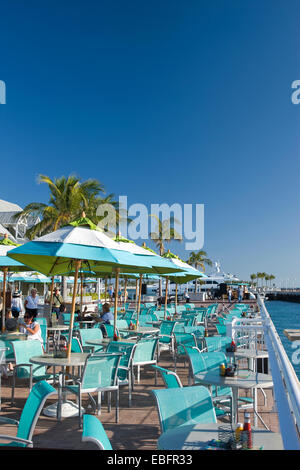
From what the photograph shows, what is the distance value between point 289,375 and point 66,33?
2263 centimetres

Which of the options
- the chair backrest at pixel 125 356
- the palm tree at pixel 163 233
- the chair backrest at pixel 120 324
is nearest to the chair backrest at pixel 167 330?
the chair backrest at pixel 120 324

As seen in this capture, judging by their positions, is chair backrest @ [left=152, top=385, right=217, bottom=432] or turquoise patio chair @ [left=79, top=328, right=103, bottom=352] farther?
turquoise patio chair @ [left=79, top=328, right=103, bottom=352]

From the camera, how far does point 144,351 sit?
7047mm

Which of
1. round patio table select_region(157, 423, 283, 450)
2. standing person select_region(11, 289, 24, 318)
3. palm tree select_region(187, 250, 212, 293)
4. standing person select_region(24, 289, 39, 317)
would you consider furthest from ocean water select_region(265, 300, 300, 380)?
palm tree select_region(187, 250, 212, 293)

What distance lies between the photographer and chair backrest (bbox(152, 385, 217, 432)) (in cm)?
336

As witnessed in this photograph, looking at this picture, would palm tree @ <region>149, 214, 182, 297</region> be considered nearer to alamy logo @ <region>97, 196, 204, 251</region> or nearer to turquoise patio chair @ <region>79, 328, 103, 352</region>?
alamy logo @ <region>97, 196, 204, 251</region>

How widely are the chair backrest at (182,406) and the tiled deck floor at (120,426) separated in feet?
4.86

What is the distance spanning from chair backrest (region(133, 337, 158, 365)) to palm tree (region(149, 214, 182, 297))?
1274 inches

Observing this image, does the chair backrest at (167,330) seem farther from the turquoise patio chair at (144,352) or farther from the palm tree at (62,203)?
the palm tree at (62,203)

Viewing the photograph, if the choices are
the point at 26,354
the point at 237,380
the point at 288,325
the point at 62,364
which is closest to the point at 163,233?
the point at 288,325

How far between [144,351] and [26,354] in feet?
6.34

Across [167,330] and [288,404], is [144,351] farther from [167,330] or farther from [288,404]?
[288,404]

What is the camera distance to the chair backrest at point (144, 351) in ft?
22.6
